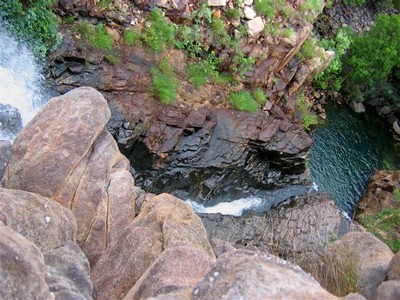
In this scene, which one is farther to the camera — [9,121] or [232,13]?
[232,13]

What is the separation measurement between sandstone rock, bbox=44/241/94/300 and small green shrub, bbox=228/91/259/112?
44.2 ft

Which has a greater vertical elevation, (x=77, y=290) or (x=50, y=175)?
(x=77, y=290)

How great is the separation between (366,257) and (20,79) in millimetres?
12800

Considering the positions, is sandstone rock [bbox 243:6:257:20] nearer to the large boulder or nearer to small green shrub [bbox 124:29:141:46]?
small green shrub [bbox 124:29:141:46]

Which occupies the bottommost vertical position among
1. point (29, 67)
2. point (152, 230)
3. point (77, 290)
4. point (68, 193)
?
point (29, 67)

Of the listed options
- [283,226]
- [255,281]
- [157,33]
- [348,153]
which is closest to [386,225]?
[283,226]

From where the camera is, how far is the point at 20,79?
55.4 feet

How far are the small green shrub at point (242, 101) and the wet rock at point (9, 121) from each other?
29.5ft

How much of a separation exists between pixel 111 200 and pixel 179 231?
2.28 meters

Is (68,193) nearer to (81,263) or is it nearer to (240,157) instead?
(81,263)

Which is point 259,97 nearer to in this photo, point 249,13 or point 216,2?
point 249,13

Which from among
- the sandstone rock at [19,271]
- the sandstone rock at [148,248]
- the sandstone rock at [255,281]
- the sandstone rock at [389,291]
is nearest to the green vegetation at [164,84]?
the sandstone rock at [148,248]

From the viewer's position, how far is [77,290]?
20.0 feet

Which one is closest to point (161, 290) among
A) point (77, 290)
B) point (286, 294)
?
point (77, 290)
